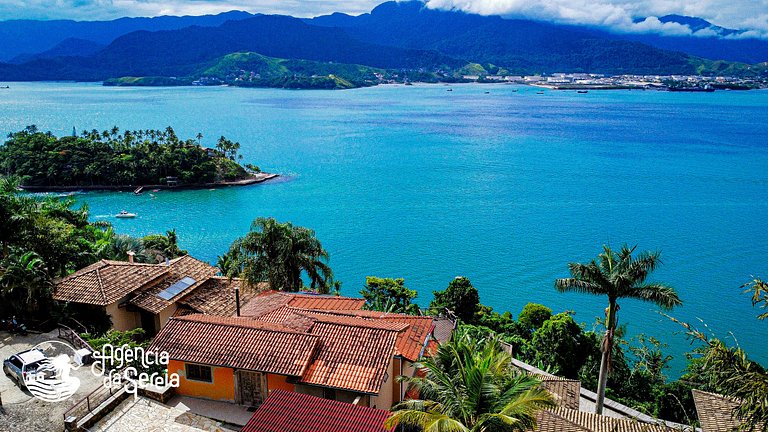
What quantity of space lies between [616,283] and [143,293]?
15.4m

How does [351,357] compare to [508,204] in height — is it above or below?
above

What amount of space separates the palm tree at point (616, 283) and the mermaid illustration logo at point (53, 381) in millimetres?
13537

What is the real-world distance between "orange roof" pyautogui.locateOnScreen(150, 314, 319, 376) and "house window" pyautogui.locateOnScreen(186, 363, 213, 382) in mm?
331

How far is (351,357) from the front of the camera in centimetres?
1434

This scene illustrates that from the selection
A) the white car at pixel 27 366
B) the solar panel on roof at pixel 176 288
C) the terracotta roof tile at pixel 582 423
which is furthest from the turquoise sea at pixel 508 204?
the white car at pixel 27 366

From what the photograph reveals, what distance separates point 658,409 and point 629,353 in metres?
10.1

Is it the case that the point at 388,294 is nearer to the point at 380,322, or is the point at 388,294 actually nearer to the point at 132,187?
the point at 380,322

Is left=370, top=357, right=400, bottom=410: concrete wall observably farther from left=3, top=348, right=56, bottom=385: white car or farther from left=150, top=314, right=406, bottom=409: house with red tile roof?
left=3, top=348, right=56, bottom=385: white car

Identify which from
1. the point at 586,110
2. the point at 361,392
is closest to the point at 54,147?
A: the point at 361,392

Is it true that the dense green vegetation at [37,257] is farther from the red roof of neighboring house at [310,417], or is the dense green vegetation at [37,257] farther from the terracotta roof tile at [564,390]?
the terracotta roof tile at [564,390]

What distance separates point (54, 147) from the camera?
3031 inches

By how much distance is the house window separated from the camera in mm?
14688

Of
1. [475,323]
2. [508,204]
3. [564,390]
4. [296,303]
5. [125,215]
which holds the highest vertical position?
[296,303]

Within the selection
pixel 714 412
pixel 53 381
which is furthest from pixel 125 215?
pixel 714 412
